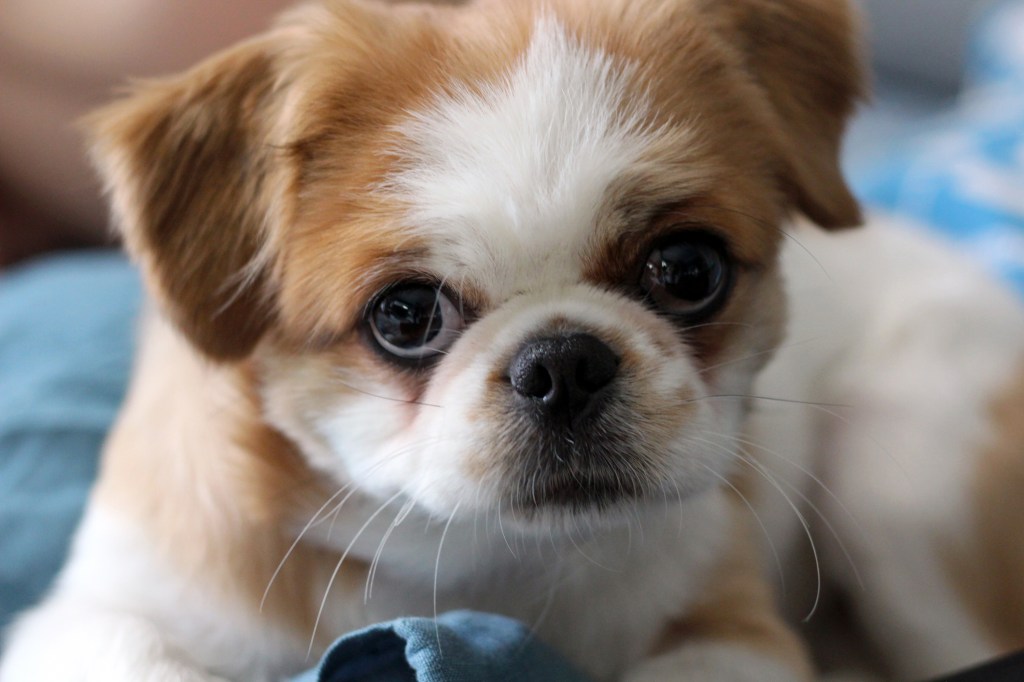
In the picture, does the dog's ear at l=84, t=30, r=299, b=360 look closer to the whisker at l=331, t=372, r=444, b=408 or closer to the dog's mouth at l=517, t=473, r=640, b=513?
the whisker at l=331, t=372, r=444, b=408

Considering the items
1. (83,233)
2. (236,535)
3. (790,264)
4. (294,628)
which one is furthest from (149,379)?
(83,233)

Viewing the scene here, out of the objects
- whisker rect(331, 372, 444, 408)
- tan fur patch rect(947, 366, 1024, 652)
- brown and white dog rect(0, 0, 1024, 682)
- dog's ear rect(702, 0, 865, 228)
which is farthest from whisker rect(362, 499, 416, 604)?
tan fur patch rect(947, 366, 1024, 652)

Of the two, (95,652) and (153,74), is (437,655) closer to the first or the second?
(95,652)

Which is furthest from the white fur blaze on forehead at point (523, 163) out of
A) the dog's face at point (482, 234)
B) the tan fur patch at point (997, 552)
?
the tan fur patch at point (997, 552)

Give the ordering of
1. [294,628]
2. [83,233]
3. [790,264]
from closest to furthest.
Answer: [294,628]
[790,264]
[83,233]

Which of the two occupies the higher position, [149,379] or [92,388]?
[149,379]

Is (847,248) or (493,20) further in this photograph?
(847,248)

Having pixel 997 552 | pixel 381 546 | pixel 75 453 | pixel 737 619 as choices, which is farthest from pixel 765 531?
pixel 75 453

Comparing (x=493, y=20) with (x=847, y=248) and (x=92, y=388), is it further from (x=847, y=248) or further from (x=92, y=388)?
(x=92, y=388)
